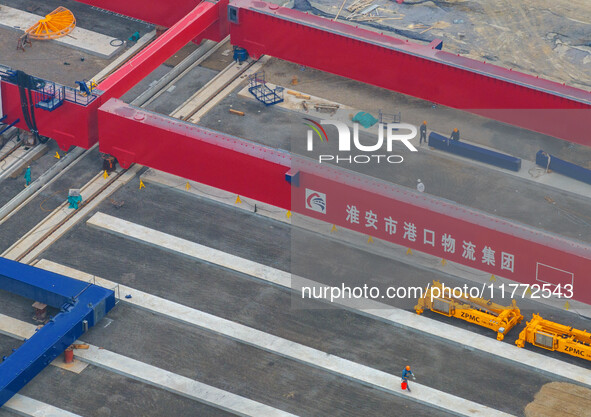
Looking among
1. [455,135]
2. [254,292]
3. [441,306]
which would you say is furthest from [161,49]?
[441,306]

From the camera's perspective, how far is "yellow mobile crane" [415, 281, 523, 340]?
196ft

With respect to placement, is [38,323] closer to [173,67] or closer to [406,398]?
[406,398]

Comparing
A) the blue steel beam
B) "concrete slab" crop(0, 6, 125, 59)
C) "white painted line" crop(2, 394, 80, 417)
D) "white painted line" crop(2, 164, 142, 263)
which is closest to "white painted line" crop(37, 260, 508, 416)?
"white painted line" crop(2, 164, 142, 263)

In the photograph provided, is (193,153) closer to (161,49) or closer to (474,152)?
(161,49)

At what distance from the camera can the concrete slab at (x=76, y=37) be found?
80188mm

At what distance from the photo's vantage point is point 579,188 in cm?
6969

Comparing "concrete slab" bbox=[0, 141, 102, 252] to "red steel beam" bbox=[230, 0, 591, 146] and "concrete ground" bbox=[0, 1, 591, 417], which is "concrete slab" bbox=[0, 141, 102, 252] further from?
"red steel beam" bbox=[230, 0, 591, 146]

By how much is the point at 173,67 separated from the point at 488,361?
29.6m

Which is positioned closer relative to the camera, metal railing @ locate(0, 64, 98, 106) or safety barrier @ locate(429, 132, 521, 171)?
metal railing @ locate(0, 64, 98, 106)

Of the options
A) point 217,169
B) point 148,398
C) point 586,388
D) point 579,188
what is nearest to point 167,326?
point 148,398

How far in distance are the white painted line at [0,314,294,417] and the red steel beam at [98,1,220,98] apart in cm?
1599

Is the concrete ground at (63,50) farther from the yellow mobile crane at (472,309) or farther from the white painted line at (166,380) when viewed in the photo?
the yellow mobile crane at (472,309)

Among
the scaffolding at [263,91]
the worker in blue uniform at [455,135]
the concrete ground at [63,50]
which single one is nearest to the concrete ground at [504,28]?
the worker in blue uniform at [455,135]

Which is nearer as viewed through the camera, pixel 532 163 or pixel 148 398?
pixel 148 398
